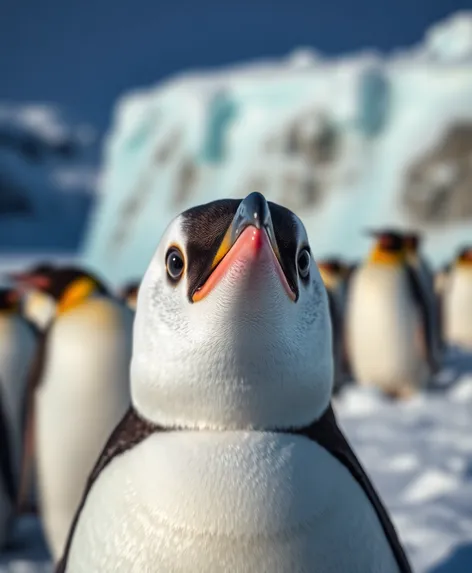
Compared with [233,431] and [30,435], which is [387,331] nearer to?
[30,435]

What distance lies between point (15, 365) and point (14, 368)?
0.01m

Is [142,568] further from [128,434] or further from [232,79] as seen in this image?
[232,79]

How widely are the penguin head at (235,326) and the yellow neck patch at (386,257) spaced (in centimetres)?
275

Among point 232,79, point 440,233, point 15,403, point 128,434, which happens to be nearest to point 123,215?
point 232,79

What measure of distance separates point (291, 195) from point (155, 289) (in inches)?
A: 430

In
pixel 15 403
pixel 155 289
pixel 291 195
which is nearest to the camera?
pixel 155 289

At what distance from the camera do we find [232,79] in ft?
41.4

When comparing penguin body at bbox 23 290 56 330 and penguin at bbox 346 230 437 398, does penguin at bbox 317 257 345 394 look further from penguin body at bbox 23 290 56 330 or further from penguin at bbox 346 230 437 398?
penguin body at bbox 23 290 56 330

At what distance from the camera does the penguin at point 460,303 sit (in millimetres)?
5500

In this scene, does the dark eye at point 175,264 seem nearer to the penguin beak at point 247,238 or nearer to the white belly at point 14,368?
the penguin beak at point 247,238

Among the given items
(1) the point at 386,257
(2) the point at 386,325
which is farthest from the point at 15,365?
(1) the point at 386,257

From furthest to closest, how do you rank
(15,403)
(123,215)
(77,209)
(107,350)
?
(77,209)
(123,215)
(15,403)
(107,350)

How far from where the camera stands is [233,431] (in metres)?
0.84

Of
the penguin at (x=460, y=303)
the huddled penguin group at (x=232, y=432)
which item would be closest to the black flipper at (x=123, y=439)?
the huddled penguin group at (x=232, y=432)
